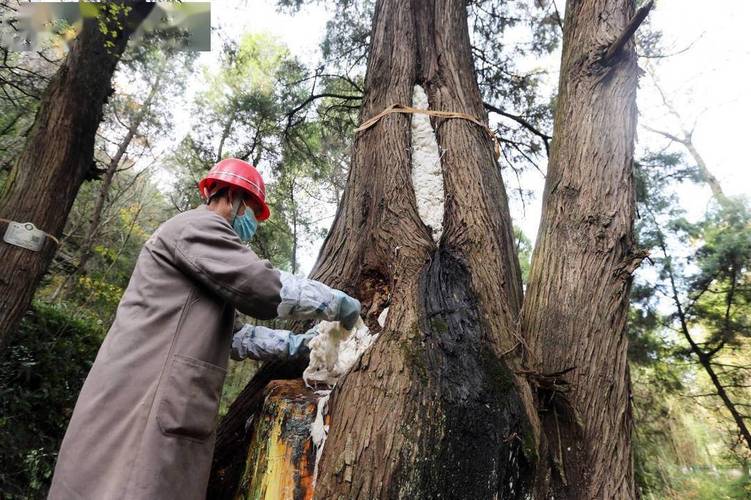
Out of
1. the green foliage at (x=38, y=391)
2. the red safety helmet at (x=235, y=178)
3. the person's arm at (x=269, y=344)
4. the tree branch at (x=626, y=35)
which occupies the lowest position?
the green foliage at (x=38, y=391)

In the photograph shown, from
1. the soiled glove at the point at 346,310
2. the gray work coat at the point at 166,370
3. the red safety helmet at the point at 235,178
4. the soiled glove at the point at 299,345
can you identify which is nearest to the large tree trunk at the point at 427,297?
the soiled glove at the point at 346,310

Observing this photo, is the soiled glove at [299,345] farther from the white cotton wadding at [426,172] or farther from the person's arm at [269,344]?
the white cotton wadding at [426,172]

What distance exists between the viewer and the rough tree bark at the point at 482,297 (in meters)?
1.30

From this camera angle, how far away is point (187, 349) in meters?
1.41

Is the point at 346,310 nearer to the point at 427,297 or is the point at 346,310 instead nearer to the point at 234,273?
the point at 427,297

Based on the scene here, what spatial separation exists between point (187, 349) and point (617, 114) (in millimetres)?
2327

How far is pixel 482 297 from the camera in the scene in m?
1.81

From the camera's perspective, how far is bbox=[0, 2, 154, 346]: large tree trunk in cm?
280

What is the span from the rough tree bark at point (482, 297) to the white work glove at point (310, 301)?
0.21 meters

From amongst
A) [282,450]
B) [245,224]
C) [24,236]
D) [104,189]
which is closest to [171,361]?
[282,450]

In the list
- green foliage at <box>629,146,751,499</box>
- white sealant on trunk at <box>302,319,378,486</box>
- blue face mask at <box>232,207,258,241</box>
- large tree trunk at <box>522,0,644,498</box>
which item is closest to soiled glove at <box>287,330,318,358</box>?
white sealant on trunk at <box>302,319,378,486</box>

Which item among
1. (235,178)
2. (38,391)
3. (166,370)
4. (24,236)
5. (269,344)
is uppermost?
(235,178)

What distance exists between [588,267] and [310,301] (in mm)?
1268

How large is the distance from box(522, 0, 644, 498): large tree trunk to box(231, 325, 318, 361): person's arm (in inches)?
39.3
